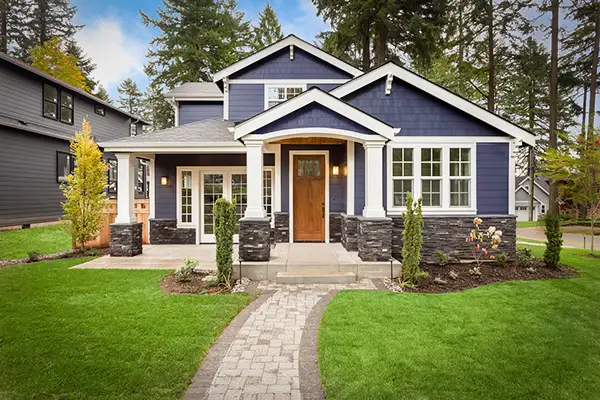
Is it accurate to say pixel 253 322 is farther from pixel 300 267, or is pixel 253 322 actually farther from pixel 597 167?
pixel 597 167

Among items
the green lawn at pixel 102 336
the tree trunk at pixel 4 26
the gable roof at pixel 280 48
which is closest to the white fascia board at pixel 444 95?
the gable roof at pixel 280 48

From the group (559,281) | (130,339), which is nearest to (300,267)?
(130,339)

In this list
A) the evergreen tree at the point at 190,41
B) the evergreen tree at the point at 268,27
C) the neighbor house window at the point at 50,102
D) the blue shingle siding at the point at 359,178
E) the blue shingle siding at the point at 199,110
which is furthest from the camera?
the evergreen tree at the point at 268,27

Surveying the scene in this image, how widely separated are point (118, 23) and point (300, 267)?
18490mm

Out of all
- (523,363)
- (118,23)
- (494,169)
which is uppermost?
(118,23)

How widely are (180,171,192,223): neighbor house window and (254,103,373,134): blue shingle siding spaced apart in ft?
13.4

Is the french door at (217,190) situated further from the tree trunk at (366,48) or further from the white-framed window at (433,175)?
the tree trunk at (366,48)

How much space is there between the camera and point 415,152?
7.70 meters

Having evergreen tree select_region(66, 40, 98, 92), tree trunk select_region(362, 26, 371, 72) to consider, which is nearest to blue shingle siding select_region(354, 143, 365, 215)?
tree trunk select_region(362, 26, 371, 72)

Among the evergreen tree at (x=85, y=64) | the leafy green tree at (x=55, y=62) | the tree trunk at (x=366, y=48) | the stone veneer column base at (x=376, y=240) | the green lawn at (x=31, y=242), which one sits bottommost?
the green lawn at (x=31, y=242)

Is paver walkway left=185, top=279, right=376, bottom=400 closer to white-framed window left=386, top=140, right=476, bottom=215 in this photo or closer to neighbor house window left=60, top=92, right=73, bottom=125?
white-framed window left=386, top=140, right=476, bottom=215

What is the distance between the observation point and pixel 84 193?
8.34 meters

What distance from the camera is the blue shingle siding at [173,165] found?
31.2 feet

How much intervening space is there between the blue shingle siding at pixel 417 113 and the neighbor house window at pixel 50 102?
48.4ft
